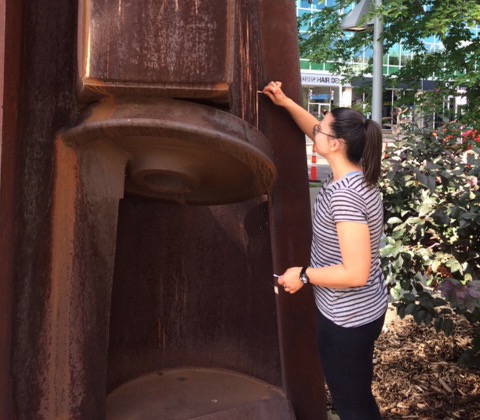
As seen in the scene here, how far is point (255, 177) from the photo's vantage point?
2.12 m

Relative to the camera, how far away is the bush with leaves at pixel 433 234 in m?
3.10

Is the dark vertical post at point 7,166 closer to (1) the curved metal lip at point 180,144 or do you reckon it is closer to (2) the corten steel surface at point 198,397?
(1) the curved metal lip at point 180,144

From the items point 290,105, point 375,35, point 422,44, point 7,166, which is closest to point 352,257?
point 290,105

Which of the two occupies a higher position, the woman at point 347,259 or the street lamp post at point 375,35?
the street lamp post at point 375,35

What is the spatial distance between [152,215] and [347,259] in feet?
2.94

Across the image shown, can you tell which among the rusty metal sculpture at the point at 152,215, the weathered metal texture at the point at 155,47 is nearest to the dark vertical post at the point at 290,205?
the rusty metal sculpture at the point at 152,215

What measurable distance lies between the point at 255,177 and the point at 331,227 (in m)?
0.33

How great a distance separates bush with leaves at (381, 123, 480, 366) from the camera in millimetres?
3104

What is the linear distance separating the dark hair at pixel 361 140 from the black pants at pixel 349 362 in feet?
1.64

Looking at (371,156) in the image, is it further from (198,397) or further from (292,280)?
(198,397)

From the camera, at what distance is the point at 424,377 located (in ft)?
12.2

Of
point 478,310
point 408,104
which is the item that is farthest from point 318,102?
point 478,310

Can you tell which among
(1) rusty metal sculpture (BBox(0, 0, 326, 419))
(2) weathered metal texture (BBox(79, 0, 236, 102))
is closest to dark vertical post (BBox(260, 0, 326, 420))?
(1) rusty metal sculpture (BBox(0, 0, 326, 419))

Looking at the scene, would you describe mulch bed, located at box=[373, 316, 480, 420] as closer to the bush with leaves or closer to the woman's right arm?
the bush with leaves
